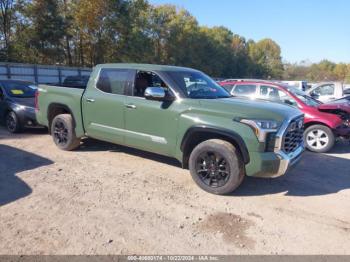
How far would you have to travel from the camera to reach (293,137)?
4852 mm

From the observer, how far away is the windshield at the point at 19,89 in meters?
9.11

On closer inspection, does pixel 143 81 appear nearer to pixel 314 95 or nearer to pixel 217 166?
pixel 217 166

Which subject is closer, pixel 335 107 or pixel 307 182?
pixel 307 182

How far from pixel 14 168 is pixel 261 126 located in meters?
4.27

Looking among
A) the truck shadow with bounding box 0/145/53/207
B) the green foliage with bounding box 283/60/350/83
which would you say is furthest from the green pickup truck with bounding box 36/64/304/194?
the green foliage with bounding box 283/60/350/83

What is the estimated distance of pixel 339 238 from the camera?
11.8ft

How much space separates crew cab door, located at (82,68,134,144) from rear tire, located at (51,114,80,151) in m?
0.45

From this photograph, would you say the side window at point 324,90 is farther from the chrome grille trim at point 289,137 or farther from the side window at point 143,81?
the side window at point 143,81

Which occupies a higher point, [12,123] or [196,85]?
[196,85]

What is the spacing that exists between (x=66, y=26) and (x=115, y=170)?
27311 mm

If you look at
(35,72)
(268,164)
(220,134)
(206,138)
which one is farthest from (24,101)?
(35,72)

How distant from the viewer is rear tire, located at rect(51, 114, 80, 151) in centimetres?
651

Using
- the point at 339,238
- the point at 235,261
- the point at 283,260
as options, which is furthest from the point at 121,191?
the point at 339,238

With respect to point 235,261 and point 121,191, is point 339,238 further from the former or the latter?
point 121,191
